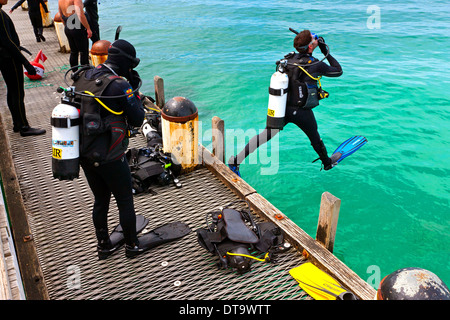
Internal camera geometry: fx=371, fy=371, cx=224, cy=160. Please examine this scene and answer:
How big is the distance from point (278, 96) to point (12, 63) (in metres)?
4.11

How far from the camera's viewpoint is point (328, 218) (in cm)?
412

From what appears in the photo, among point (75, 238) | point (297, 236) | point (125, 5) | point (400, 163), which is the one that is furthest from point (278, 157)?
point (125, 5)

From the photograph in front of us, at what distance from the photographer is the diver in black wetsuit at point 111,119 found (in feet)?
10.3

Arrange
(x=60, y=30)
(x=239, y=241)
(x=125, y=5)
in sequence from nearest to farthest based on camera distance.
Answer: (x=239, y=241) → (x=60, y=30) → (x=125, y=5)

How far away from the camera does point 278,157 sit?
375 inches

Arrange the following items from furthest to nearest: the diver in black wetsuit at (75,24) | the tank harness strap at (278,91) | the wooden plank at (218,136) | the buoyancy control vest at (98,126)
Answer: the diver in black wetsuit at (75,24), the wooden plank at (218,136), the tank harness strap at (278,91), the buoyancy control vest at (98,126)

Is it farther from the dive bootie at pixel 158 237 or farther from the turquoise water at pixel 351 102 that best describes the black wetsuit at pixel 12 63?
the turquoise water at pixel 351 102

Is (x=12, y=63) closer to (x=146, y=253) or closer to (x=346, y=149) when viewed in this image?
(x=146, y=253)

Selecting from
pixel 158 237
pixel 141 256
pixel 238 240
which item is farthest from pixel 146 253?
pixel 238 240

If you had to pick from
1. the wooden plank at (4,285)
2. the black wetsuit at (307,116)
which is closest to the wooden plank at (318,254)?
the black wetsuit at (307,116)

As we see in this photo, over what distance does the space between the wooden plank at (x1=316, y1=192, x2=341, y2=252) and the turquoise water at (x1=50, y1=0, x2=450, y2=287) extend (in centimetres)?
234

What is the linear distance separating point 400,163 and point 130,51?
24.7ft

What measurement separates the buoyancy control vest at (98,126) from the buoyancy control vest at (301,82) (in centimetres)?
299
